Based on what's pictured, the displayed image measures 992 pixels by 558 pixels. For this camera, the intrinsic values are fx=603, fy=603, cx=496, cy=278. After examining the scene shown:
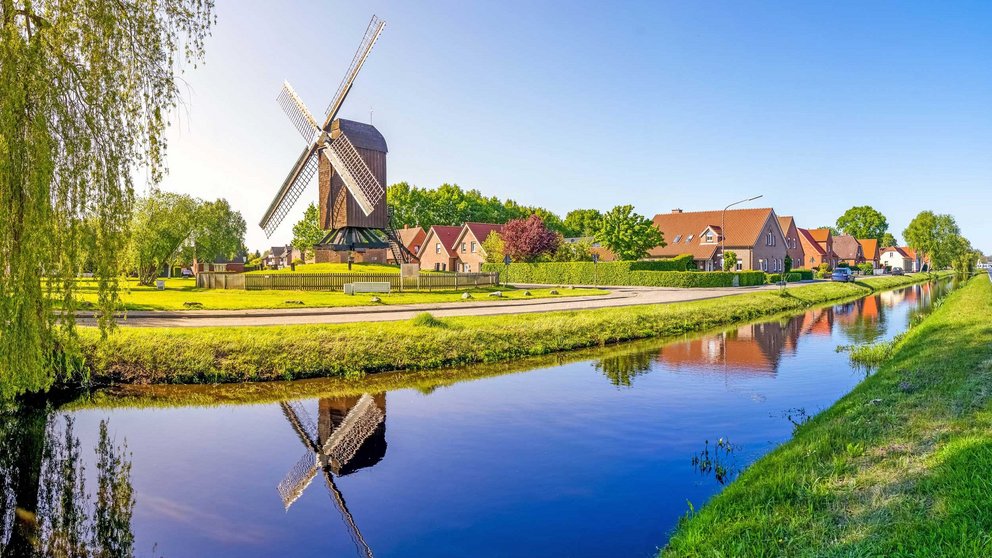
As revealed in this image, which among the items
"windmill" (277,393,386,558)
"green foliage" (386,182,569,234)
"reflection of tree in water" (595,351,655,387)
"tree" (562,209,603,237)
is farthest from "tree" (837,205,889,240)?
"windmill" (277,393,386,558)

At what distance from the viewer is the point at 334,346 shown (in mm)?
18703

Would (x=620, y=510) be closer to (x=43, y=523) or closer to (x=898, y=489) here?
(x=898, y=489)

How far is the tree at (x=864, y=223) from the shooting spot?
139 metres

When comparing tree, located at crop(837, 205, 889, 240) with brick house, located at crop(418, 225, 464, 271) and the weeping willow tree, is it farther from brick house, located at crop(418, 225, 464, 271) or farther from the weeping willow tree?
the weeping willow tree

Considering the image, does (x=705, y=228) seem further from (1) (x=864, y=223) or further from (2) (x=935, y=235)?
(1) (x=864, y=223)

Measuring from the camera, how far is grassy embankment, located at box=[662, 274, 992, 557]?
5676mm

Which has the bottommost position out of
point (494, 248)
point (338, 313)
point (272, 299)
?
point (338, 313)

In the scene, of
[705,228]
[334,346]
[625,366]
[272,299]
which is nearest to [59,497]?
[334,346]

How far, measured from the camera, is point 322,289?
39.3 meters

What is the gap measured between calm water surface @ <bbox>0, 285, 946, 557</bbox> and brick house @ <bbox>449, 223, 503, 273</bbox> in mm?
53654

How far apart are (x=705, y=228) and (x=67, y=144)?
67.6m

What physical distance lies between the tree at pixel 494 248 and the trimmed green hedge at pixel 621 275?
133 inches

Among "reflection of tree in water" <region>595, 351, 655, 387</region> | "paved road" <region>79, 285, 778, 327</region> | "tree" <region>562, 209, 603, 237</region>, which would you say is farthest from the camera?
"tree" <region>562, 209, 603, 237</region>

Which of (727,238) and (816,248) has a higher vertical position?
(727,238)
